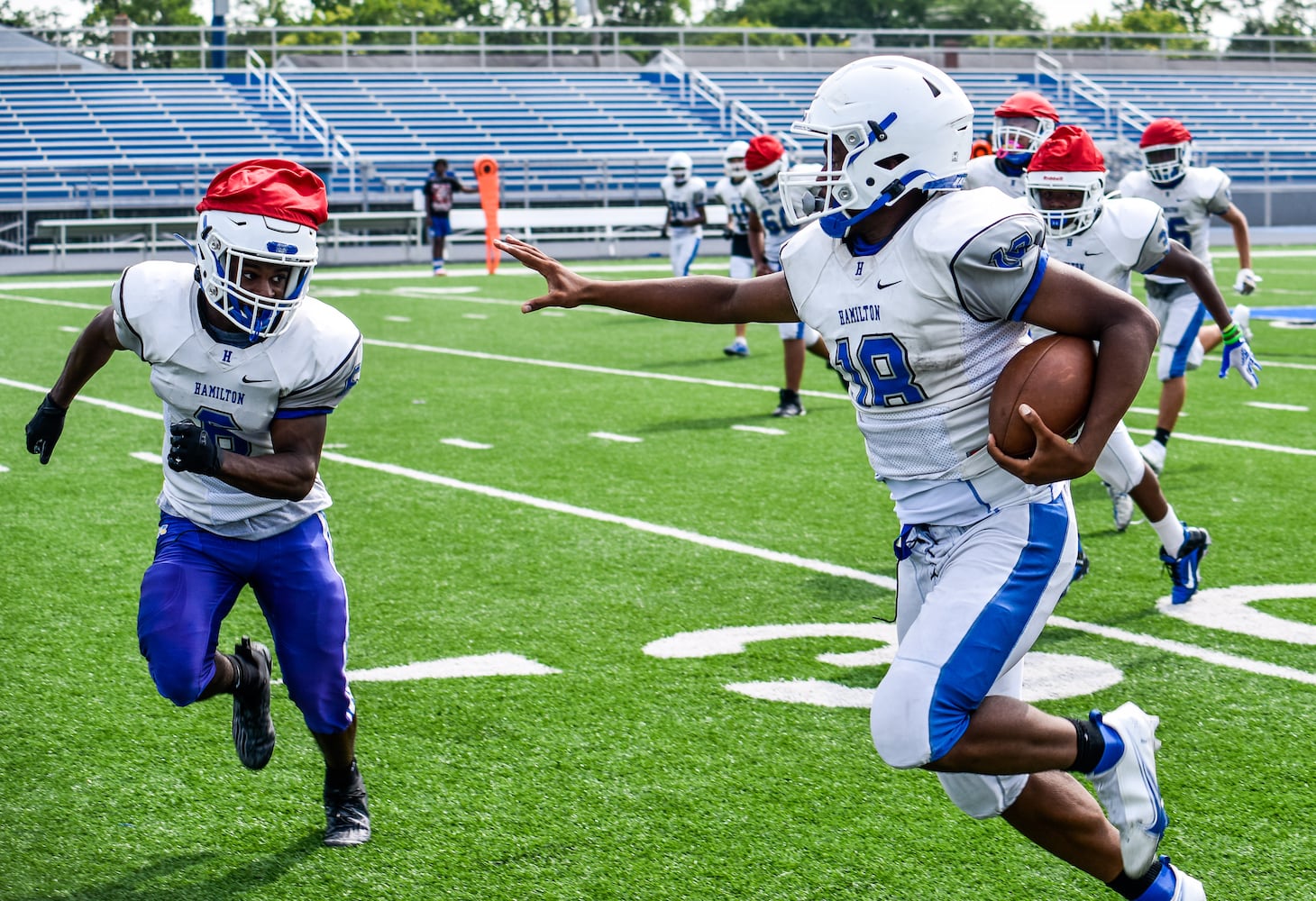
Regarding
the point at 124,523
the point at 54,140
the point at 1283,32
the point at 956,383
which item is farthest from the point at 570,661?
the point at 1283,32

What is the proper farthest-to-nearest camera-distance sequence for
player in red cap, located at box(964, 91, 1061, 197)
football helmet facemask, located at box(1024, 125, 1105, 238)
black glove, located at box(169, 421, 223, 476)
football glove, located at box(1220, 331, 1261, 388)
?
player in red cap, located at box(964, 91, 1061, 197) → football glove, located at box(1220, 331, 1261, 388) → football helmet facemask, located at box(1024, 125, 1105, 238) → black glove, located at box(169, 421, 223, 476)

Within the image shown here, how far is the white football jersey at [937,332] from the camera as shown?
9.92 ft

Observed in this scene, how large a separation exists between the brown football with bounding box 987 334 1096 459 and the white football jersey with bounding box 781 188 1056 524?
96 millimetres

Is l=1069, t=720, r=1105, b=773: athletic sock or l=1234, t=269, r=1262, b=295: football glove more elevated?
l=1234, t=269, r=1262, b=295: football glove

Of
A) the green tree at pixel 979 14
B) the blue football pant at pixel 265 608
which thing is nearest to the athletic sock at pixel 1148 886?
the blue football pant at pixel 265 608

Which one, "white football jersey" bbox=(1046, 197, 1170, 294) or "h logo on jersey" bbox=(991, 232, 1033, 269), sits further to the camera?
"white football jersey" bbox=(1046, 197, 1170, 294)

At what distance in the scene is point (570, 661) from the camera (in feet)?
16.6

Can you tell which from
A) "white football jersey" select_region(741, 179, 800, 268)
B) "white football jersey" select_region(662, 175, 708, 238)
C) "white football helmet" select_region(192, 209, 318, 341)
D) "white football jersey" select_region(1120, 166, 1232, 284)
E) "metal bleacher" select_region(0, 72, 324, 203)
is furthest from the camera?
"metal bleacher" select_region(0, 72, 324, 203)

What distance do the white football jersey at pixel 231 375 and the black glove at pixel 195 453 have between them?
23cm

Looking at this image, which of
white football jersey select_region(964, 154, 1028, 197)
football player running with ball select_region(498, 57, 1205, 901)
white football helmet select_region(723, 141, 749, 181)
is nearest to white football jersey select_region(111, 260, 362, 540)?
football player running with ball select_region(498, 57, 1205, 901)

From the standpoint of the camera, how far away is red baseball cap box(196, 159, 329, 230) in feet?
11.8

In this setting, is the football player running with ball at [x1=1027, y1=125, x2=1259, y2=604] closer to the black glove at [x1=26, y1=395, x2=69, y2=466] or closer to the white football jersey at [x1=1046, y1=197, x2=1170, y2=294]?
the white football jersey at [x1=1046, y1=197, x2=1170, y2=294]

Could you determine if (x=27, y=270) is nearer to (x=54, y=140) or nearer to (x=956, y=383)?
(x=54, y=140)

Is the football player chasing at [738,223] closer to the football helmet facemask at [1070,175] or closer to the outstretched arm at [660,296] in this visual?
the football helmet facemask at [1070,175]
